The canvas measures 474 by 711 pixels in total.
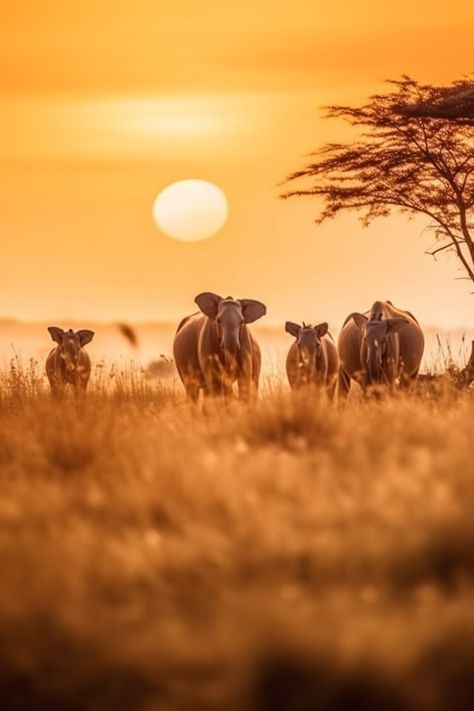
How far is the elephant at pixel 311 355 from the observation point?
19.8m

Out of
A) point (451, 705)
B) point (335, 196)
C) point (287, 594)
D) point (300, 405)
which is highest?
point (335, 196)

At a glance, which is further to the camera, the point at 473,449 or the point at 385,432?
the point at 385,432

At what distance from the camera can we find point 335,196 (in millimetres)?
30188

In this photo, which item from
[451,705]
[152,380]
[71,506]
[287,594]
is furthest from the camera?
[152,380]

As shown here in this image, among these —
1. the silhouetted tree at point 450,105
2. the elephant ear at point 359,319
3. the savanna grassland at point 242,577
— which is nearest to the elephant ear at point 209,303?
the elephant ear at point 359,319

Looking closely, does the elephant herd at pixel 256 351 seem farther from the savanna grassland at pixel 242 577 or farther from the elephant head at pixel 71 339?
the savanna grassland at pixel 242 577

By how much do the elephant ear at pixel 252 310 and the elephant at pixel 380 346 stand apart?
1370 mm

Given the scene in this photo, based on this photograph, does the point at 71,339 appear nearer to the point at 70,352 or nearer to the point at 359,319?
the point at 70,352

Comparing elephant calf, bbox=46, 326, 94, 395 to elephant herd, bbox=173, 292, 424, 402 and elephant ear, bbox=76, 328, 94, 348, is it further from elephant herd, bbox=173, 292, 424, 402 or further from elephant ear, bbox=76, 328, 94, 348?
elephant herd, bbox=173, 292, 424, 402

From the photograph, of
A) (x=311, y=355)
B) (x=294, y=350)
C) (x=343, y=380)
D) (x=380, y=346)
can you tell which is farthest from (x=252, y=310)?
(x=343, y=380)

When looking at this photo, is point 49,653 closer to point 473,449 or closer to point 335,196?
point 473,449

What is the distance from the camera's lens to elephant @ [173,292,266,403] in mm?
17000

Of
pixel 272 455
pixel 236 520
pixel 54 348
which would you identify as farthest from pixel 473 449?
pixel 54 348

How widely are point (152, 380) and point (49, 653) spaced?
479 inches
